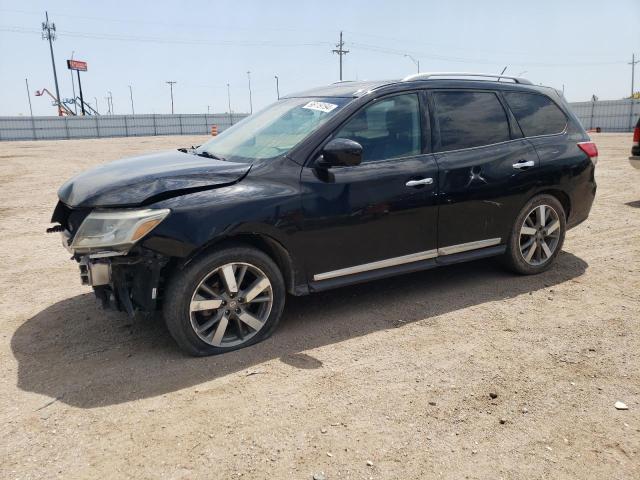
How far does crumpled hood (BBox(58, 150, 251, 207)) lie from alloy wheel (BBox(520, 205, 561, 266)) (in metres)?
2.81

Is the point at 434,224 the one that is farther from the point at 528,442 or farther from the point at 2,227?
the point at 2,227

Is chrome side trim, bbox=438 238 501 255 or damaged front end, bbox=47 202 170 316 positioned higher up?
damaged front end, bbox=47 202 170 316

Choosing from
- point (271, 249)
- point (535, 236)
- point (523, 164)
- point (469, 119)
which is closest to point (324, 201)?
point (271, 249)

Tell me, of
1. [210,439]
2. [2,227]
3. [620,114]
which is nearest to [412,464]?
[210,439]

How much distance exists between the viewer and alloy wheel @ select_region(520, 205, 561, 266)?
16.7 feet

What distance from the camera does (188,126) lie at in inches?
2272

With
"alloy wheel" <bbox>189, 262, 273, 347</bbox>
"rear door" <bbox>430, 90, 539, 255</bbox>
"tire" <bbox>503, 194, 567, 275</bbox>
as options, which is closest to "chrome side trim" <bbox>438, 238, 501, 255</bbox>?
"rear door" <bbox>430, 90, 539, 255</bbox>

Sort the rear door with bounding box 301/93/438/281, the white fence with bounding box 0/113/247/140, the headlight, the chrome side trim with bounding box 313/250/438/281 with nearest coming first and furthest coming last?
the headlight → the rear door with bounding box 301/93/438/281 → the chrome side trim with bounding box 313/250/438/281 → the white fence with bounding box 0/113/247/140

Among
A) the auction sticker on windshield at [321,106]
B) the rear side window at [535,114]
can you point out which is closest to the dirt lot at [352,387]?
the rear side window at [535,114]

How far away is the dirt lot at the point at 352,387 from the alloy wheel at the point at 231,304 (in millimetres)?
146

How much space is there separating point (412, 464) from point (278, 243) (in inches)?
69.3

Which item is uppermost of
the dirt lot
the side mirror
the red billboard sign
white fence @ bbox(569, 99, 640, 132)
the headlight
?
the red billboard sign

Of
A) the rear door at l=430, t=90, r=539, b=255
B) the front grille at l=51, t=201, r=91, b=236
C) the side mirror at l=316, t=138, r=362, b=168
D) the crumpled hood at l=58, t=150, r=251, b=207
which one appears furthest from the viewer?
the rear door at l=430, t=90, r=539, b=255

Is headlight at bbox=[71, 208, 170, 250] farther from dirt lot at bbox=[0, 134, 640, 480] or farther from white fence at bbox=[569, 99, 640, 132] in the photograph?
white fence at bbox=[569, 99, 640, 132]
